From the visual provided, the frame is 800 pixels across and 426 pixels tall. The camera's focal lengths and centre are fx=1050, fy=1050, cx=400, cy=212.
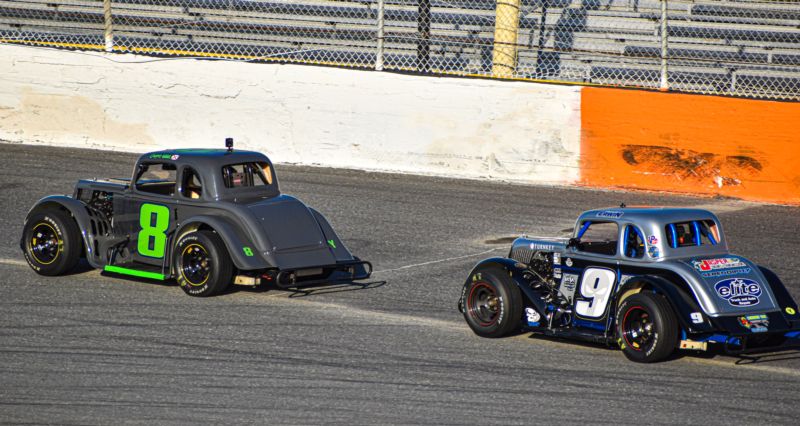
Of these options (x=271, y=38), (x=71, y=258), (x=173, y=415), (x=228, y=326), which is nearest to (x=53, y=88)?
(x=271, y=38)

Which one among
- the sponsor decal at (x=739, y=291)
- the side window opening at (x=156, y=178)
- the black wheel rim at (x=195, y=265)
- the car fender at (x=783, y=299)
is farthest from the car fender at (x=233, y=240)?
the car fender at (x=783, y=299)

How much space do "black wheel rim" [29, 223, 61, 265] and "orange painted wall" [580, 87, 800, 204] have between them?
7.88m

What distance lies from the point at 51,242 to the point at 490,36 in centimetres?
915

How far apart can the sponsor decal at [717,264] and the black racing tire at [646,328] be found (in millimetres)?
473

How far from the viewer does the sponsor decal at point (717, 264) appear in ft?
26.2

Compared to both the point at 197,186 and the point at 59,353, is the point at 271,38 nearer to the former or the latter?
the point at 197,186

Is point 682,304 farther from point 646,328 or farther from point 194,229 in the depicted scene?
point 194,229

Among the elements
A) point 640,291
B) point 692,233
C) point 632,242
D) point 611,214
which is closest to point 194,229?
point 611,214

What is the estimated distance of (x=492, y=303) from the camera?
8.80 m

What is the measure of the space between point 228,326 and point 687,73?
9.42m

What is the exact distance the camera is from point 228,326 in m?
8.86

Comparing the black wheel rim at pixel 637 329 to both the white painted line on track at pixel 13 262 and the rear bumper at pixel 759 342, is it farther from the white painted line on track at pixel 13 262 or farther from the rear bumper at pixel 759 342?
the white painted line on track at pixel 13 262

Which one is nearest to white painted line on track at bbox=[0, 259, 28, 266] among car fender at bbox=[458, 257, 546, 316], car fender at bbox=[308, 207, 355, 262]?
car fender at bbox=[308, 207, 355, 262]

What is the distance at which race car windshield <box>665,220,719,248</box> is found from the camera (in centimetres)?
821
